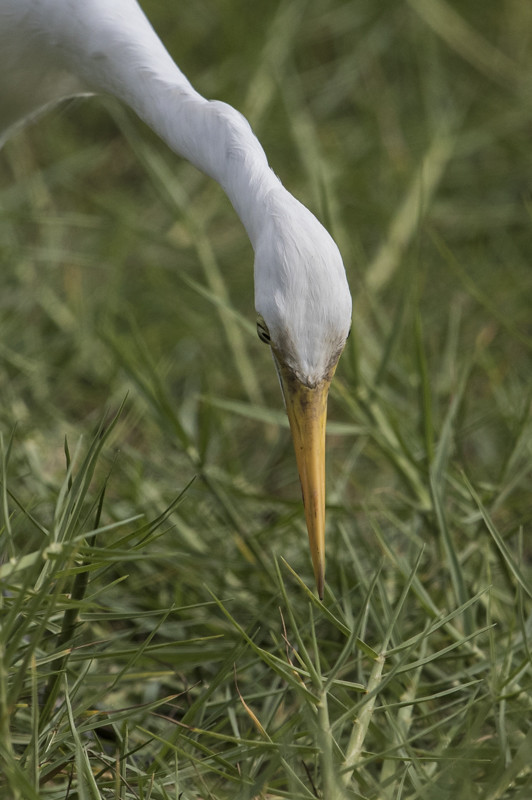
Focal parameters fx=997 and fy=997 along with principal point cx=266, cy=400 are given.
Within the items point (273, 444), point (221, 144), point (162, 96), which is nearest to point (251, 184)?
point (221, 144)

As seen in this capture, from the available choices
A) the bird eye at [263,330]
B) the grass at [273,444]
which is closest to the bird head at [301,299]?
the bird eye at [263,330]

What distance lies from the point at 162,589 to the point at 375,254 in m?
1.36

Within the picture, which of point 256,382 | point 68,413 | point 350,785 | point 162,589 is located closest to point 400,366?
point 256,382

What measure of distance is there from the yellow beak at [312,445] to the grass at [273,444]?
12 cm

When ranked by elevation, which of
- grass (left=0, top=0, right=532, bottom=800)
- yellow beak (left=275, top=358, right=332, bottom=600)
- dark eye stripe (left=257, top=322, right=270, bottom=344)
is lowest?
grass (left=0, top=0, right=532, bottom=800)

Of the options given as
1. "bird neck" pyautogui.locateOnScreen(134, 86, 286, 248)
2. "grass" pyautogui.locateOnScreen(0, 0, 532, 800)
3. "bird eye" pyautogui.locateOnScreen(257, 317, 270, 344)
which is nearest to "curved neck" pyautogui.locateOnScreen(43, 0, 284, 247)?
"bird neck" pyautogui.locateOnScreen(134, 86, 286, 248)

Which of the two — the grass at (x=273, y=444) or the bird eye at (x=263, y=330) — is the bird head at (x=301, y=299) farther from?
the grass at (x=273, y=444)

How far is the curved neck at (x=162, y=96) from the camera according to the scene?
48.6 inches

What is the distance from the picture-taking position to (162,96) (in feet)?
4.57

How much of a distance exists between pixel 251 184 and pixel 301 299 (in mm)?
180

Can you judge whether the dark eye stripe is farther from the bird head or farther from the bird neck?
the bird neck

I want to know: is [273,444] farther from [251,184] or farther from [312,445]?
[251,184]

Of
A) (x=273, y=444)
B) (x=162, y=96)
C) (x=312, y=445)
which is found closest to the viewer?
(x=312, y=445)

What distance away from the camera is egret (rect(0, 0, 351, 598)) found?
44.7 inches
